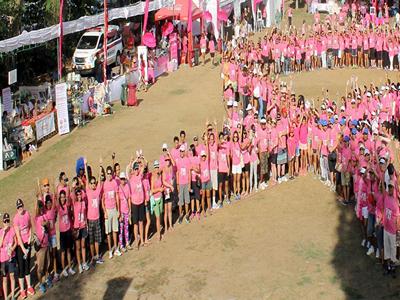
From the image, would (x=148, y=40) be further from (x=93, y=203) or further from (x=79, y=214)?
(x=79, y=214)

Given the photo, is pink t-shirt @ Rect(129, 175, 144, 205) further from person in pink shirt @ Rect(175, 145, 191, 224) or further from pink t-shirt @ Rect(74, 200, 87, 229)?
person in pink shirt @ Rect(175, 145, 191, 224)

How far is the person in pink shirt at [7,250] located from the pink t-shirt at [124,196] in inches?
88.3

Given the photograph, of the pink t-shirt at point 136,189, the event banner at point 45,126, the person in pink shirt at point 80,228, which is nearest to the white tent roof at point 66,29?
the event banner at point 45,126

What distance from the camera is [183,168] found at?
1308 centimetres

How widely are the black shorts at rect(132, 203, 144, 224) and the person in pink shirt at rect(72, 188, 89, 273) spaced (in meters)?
1.10

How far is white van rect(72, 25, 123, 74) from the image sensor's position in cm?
2894

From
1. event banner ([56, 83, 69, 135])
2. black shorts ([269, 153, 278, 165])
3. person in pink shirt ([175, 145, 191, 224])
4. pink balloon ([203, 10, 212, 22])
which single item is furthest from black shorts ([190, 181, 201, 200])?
pink balloon ([203, 10, 212, 22])

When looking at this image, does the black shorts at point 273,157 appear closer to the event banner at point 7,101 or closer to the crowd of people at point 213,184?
the crowd of people at point 213,184

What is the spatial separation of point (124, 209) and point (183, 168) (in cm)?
182

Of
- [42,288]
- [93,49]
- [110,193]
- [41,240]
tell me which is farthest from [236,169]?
[93,49]

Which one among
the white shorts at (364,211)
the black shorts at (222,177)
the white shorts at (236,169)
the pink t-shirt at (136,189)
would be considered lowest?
the white shorts at (364,211)

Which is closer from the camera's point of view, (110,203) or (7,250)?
(7,250)

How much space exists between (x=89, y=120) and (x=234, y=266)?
39.6 feet

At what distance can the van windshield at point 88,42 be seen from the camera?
97.3 feet
